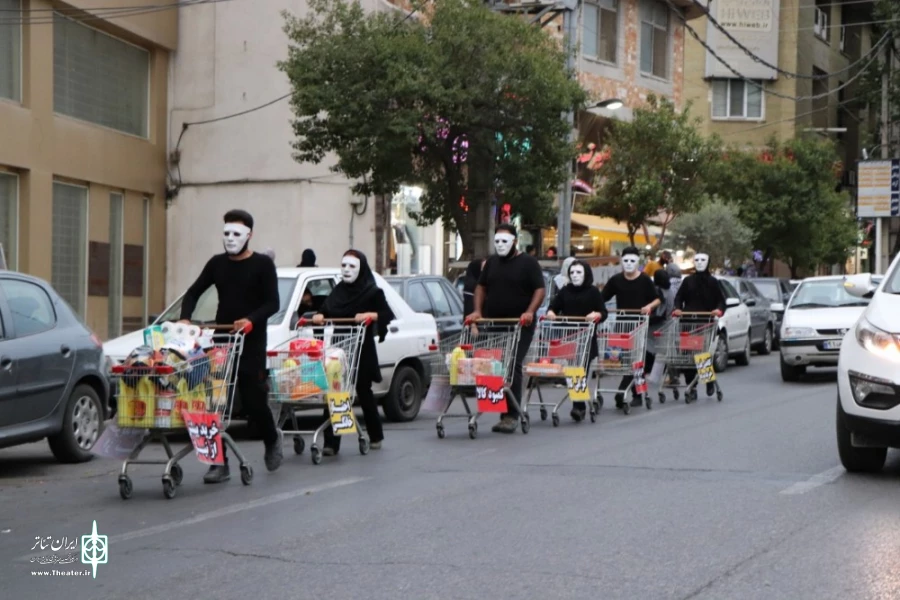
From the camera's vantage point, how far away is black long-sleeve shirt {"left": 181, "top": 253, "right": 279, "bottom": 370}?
993 centimetres

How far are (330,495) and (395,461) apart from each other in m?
1.94

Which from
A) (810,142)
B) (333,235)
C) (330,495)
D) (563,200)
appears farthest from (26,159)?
(810,142)

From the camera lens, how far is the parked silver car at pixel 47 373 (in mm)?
10984

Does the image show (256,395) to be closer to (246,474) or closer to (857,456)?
(246,474)

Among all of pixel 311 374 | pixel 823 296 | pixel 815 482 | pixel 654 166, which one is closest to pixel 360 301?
pixel 311 374

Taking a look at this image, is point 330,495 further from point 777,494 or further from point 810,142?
point 810,142

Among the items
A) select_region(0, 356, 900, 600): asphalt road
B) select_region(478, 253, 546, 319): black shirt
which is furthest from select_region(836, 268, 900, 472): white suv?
select_region(478, 253, 546, 319): black shirt

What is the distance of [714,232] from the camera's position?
3797 cm

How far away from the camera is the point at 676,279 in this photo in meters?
22.5

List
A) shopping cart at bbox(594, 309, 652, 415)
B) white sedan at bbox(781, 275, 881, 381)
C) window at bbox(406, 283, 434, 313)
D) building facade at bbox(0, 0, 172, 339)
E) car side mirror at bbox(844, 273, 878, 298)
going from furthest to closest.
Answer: building facade at bbox(0, 0, 172, 339), white sedan at bbox(781, 275, 881, 381), window at bbox(406, 283, 434, 313), shopping cart at bbox(594, 309, 652, 415), car side mirror at bbox(844, 273, 878, 298)

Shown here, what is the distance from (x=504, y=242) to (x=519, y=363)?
1.21 metres

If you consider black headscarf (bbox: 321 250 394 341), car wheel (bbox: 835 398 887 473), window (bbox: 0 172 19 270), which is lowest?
car wheel (bbox: 835 398 887 473)

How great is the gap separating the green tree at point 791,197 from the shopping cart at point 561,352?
96.0 feet

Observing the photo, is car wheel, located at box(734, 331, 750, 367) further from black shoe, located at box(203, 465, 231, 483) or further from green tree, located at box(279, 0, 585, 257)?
black shoe, located at box(203, 465, 231, 483)
